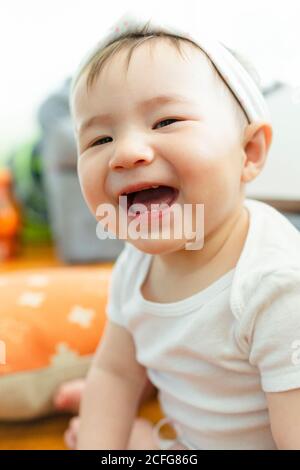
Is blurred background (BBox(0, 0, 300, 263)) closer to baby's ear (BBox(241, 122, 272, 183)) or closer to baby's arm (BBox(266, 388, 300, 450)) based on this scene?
baby's ear (BBox(241, 122, 272, 183))

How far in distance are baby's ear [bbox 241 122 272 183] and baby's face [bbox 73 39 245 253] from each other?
0.01 meters

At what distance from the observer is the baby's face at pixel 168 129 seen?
0.47m

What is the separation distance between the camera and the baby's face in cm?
47

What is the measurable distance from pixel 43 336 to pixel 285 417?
1.35 feet

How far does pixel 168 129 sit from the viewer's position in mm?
482

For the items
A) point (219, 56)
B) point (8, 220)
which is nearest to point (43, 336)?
point (219, 56)

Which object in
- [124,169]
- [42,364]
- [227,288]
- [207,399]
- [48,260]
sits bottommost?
[48,260]

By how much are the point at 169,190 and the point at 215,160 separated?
0.15 feet

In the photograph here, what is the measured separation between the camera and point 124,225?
51cm

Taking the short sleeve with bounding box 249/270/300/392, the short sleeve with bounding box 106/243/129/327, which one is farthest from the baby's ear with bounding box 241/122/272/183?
the short sleeve with bounding box 106/243/129/327

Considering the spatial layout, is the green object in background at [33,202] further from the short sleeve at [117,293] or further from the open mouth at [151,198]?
the open mouth at [151,198]

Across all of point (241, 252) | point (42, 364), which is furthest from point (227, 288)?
point (42, 364)

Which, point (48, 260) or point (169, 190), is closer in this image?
point (169, 190)
